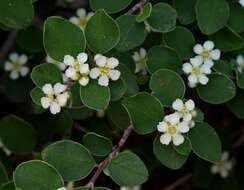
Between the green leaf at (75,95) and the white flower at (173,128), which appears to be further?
the green leaf at (75,95)

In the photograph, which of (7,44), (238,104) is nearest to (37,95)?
(238,104)

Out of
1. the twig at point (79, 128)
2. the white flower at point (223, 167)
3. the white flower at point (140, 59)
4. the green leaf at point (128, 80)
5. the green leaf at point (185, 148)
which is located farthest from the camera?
the white flower at point (223, 167)

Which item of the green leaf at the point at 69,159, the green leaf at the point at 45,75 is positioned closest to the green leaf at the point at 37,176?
the green leaf at the point at 69,159

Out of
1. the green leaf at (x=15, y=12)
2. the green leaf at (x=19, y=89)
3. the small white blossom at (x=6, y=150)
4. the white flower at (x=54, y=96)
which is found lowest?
the small white blossom at (x=6, y=150)

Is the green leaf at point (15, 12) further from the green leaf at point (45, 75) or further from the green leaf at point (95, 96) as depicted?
the green leaf at point (95, 96)

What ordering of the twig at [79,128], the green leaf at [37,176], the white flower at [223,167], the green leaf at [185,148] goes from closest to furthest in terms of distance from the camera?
1. the green leaf at [37,176]
2. the green leaf at [185,148]
3. the twig at [79,128]
4. the white flower at [223,167]

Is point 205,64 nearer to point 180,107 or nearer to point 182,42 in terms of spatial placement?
point 182,42

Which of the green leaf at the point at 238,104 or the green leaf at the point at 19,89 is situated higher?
the green leaf at the point at 238,104
